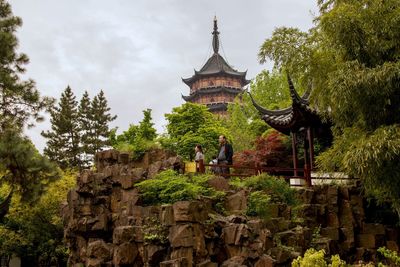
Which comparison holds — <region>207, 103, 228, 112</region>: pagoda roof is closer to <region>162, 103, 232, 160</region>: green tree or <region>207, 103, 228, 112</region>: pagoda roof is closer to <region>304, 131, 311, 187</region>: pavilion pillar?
<region>162, 103, 232, 160</region>: green tree

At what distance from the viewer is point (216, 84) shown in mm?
42688

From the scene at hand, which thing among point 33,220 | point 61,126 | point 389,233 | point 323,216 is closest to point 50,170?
point 323,216

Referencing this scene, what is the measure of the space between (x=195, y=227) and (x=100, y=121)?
72.8 feet

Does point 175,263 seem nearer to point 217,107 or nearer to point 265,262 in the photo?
point 265,262

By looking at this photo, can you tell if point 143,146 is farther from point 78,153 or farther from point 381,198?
point 78,153

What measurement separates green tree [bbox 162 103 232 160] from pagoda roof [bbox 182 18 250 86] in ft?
68.6

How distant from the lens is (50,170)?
8.99m

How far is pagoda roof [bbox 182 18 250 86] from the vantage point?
4259cm

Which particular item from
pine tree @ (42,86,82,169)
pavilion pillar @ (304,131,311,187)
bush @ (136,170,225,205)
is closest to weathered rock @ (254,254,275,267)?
bush @ (136,170,225,205)

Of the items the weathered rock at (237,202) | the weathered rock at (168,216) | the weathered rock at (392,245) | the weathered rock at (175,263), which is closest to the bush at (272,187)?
the weathered rock at (237,202)

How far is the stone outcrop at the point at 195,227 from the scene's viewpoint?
29.4 feet

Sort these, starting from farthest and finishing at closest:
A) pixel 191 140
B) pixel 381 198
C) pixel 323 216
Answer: pixel 191 140 → pixel 323 216 → pixel 381 198

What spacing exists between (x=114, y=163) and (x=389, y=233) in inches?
282

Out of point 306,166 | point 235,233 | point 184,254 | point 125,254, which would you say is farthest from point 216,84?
point 184,254
